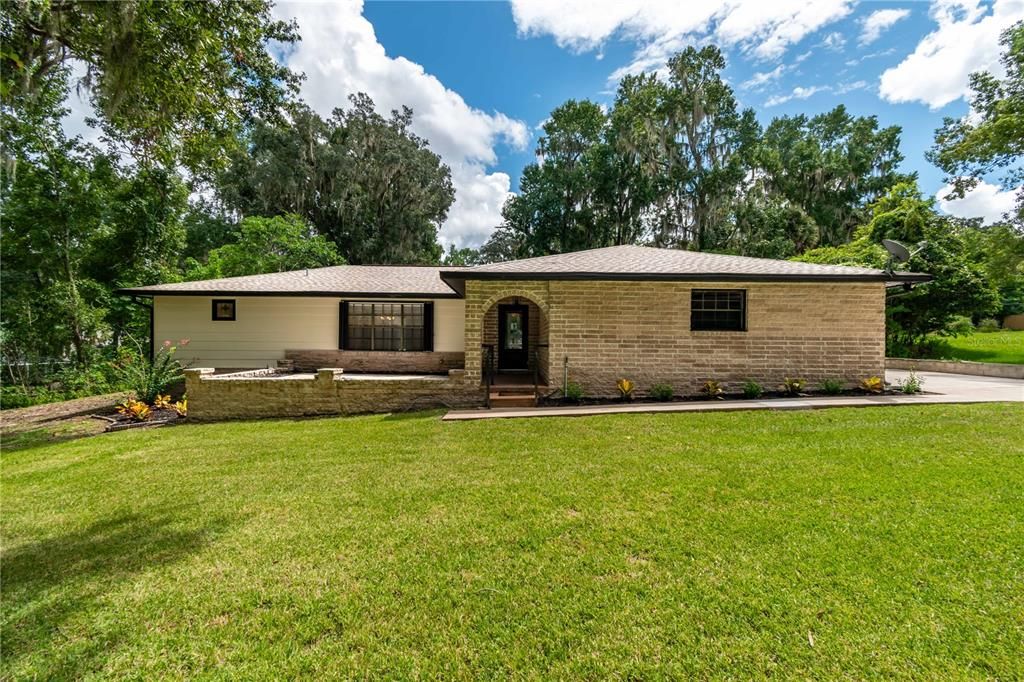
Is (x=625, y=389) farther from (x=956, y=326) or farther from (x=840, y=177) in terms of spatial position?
(x=840, y=177)

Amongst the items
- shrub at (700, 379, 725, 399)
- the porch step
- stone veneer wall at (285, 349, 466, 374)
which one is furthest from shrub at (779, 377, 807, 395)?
stone veneer wall at (285, 349, 466, 374)

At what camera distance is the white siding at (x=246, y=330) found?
37.0 ft

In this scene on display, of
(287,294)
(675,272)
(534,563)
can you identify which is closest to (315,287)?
(287,294)

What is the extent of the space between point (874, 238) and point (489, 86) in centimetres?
1827

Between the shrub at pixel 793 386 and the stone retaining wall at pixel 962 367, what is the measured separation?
817cm

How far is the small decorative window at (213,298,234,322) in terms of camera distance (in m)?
11.3

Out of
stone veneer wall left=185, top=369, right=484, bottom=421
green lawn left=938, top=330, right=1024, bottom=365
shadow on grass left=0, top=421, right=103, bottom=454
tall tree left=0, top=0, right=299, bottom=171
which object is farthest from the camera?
green lawn left=938, top=330, right=1024, bottom=365

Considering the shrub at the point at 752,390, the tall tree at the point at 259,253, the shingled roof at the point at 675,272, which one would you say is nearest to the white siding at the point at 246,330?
the shingled roof at the point at 675,272

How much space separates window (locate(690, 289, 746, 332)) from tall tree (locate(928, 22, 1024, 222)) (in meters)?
14.4

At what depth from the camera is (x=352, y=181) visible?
24016mm

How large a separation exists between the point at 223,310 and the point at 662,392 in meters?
11.9

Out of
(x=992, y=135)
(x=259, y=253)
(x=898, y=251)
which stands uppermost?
(x=992, y=135)

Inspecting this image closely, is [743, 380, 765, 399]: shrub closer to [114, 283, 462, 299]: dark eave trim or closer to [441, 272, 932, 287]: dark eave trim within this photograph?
[441, 272, 932, 287]: dark eave trim

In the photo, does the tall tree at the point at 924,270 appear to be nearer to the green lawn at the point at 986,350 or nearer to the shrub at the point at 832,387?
the green lawn at the point at 986,350
